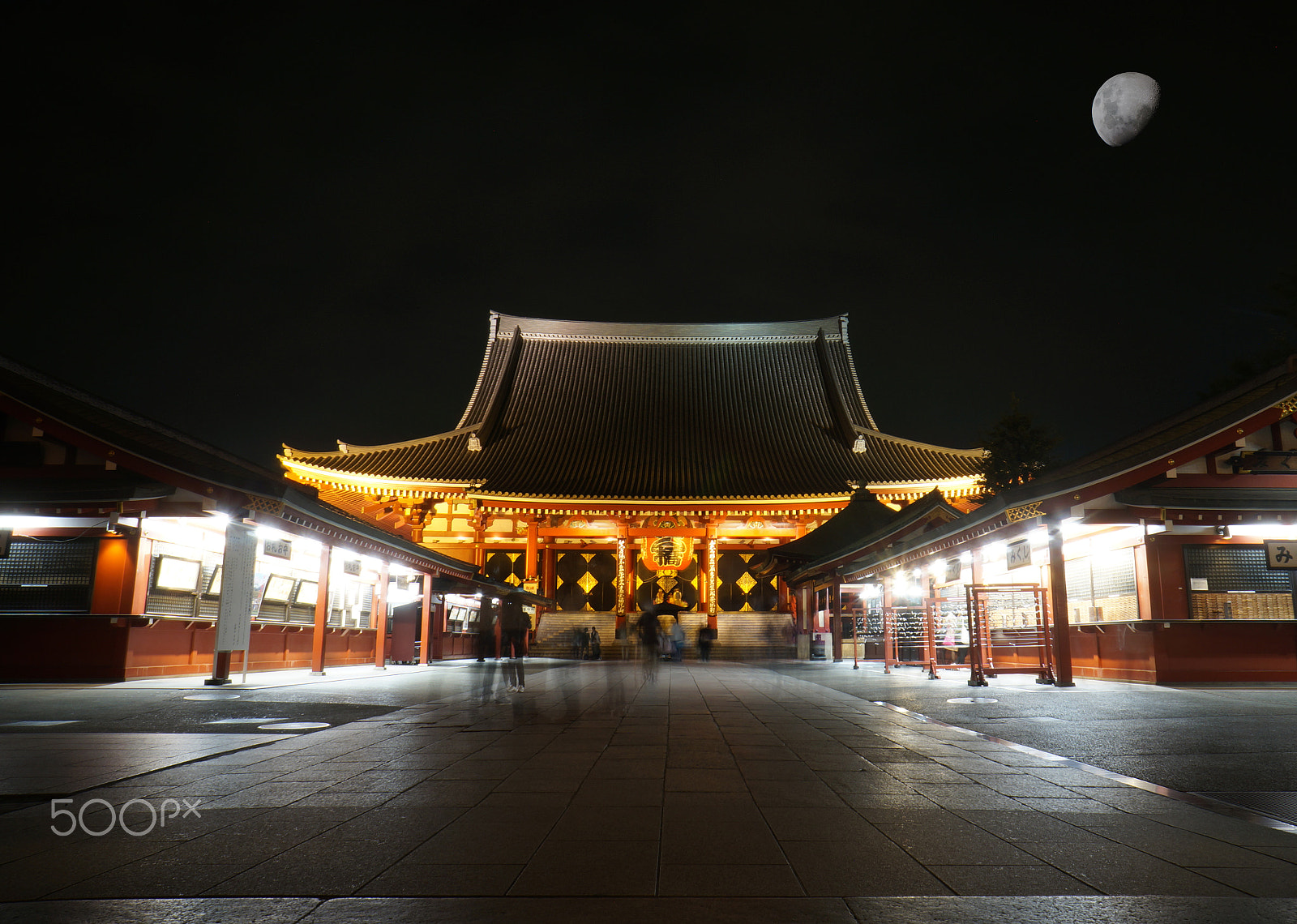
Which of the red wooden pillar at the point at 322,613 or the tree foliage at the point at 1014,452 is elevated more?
the tree foliage at the point at 1014,452

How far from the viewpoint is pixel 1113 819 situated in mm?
3969

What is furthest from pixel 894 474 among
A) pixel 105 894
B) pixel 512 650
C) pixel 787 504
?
pixel 105 894

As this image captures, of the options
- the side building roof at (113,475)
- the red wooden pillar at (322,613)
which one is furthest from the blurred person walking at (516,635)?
the red wooden pillar at (322,613)

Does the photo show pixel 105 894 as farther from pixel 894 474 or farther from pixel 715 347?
pixel 715 347

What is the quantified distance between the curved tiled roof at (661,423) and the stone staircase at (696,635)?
4.46 meters

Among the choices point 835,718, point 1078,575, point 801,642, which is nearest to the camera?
point 835,718

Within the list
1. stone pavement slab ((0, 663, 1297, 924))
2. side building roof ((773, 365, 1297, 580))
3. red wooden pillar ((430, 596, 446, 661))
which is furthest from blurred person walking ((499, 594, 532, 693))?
red wooden pillar ((430, 596, 446, 661))

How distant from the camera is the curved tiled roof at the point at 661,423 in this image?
97.8 ft

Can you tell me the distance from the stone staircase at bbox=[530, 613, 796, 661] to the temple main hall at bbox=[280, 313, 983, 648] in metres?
0.32

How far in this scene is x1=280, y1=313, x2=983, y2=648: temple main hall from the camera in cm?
2914

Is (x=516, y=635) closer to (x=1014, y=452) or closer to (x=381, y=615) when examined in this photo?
(x=381, y=615)

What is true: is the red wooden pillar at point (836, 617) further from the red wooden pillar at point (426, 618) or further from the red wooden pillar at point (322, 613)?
the red wooden pillar at point (322, 613)

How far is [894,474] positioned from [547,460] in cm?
1311

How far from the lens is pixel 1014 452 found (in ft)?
91.1
